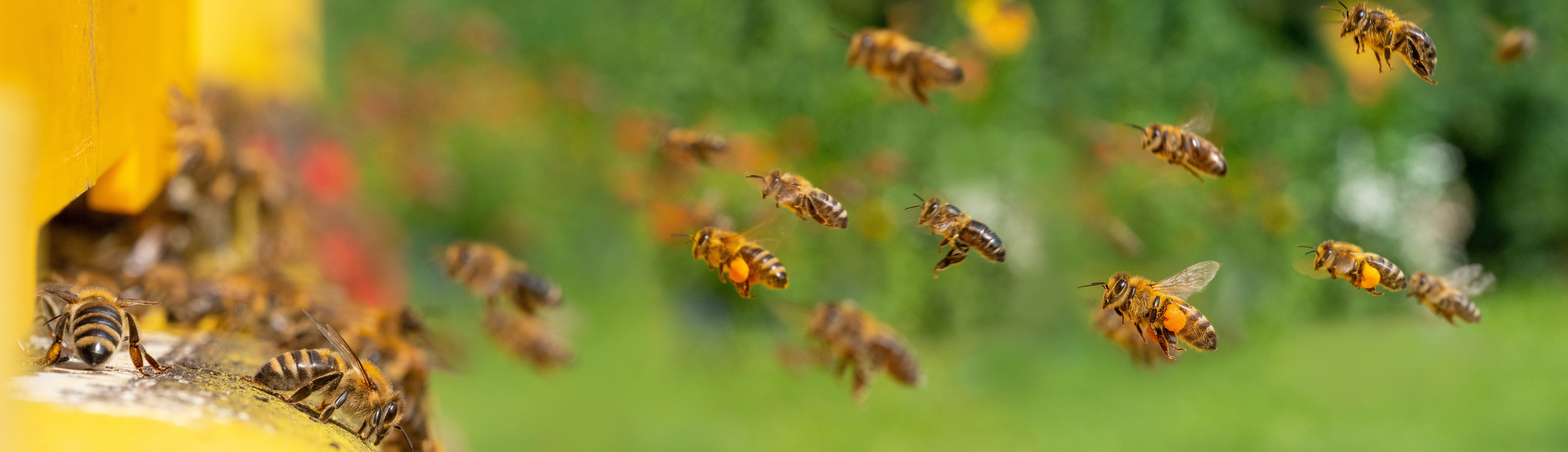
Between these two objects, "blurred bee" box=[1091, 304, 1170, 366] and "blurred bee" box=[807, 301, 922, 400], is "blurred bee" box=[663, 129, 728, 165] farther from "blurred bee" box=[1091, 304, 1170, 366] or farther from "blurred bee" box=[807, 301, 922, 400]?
"blurred bee" box=[1091, 304, 1170, 366]

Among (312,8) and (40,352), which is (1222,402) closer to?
(312,8)

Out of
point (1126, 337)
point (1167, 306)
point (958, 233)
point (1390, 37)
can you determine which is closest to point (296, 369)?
point (958, 233)

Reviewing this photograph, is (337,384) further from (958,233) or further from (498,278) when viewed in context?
(498,278)

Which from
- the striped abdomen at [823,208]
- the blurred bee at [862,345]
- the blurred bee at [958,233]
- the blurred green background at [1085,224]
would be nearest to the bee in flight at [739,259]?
the striped abdomen at [823,208]

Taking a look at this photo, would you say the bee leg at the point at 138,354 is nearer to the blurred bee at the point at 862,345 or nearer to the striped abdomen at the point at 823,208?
the striped abdomen at the point at 823,208

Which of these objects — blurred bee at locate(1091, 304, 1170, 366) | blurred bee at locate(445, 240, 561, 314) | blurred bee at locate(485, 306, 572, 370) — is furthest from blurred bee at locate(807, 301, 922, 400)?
blurred bee at locate(485, 306, 572, 370)

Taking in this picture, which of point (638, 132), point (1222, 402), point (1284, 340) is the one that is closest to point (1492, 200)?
point (1284, 340)
